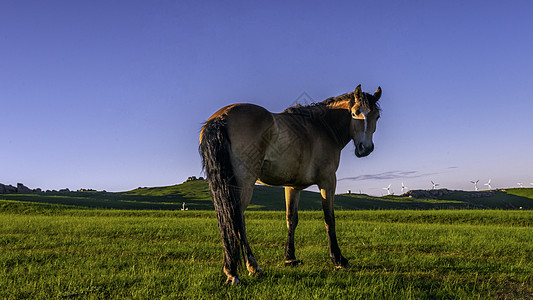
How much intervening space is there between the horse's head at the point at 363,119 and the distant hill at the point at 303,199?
3231cm

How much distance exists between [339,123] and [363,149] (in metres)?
0.77

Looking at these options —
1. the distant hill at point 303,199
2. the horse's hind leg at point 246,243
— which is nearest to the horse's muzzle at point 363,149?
the horse's hind leg at point 246,243

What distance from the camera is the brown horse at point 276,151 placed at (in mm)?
5484

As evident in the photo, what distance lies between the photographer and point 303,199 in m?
49.6

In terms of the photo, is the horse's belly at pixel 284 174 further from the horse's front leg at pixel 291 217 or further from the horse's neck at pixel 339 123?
the horse's neck at pixel 339 123

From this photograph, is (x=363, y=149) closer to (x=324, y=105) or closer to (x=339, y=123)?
(x=339, y=123)

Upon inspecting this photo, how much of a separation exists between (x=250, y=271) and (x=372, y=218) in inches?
628

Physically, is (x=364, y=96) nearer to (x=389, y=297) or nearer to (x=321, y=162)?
(x=321, y=162)

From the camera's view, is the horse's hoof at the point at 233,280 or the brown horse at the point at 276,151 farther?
the brown horse at the point at 276,151

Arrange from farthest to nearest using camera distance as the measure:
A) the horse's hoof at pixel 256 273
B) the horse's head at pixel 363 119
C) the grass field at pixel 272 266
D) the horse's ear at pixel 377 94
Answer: the horse's ear at pixel 377 94 < the horse's head at pixel 363 119 < the horse's hoof at pixel 256 273 < the grass field at pixel 272 266

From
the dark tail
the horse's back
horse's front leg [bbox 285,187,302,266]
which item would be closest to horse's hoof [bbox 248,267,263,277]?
the dark tail

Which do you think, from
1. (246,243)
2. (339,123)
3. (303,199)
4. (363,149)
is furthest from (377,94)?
(303,199)

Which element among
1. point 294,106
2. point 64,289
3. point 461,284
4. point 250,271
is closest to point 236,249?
point 250,271

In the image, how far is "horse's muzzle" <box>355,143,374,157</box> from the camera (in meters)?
7.25
